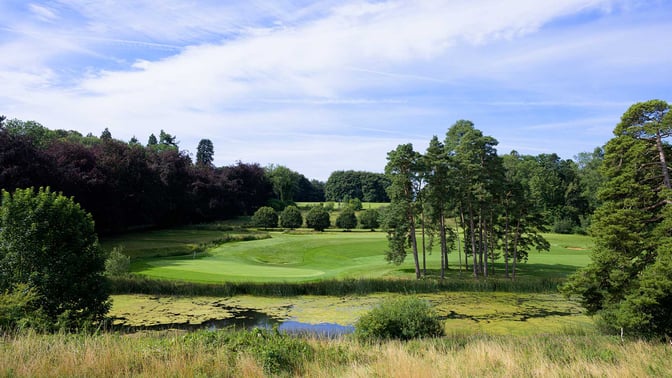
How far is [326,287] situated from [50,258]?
1501 cm

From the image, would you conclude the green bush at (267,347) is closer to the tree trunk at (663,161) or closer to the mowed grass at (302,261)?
the tree trunk at (663,161)

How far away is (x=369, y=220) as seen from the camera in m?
61.3

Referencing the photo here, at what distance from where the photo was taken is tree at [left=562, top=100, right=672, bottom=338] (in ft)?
43.2

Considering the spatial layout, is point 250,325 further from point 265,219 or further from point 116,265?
point 265,219

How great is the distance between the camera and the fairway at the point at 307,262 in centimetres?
2906

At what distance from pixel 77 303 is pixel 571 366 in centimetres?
1484

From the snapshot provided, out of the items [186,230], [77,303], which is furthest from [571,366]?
[186,230]

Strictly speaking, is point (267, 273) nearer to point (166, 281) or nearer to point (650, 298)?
point (166, 281)

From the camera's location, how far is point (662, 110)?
14.8m


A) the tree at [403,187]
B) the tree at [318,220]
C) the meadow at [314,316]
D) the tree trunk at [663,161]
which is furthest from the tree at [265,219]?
the tree trunk at [663,161]

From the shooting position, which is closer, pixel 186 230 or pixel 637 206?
pixel 637 206

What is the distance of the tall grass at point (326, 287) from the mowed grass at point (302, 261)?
5.29 feet

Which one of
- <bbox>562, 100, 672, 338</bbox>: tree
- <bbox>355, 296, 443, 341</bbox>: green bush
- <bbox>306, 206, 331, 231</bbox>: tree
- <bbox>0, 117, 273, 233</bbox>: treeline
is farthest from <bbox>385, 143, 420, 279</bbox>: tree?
<bbox>0, 117, 273, 233</bbox>: treeline

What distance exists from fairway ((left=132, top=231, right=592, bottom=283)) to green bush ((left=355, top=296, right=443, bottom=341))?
1465 cm
